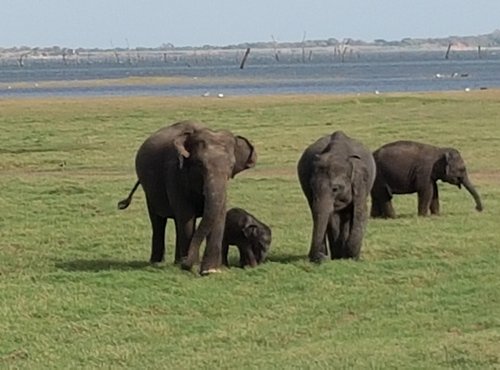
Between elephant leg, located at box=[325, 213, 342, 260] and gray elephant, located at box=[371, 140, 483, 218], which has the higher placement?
elephant leg, located at box=[325, 213, 342, 260]

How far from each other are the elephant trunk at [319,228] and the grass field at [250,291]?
0.14 m

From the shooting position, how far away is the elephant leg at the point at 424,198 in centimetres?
1806

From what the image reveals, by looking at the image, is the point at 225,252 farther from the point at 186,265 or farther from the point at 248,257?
the point at 186,265

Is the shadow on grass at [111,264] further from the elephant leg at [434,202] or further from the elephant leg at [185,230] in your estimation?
the elephant leg at [434,202]

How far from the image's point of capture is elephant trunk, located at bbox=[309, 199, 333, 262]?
13.8m

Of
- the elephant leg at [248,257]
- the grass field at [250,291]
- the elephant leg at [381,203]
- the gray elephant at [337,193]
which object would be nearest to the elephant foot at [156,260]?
the grass field at [250,291]

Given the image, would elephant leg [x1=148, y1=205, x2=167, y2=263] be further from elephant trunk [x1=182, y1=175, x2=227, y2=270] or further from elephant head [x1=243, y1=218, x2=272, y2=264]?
elephant trunk [x1=182, y1=175, x2=227, y2=270]

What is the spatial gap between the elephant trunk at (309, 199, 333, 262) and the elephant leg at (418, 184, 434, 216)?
4.33 metres

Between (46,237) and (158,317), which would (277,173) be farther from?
(158,317)

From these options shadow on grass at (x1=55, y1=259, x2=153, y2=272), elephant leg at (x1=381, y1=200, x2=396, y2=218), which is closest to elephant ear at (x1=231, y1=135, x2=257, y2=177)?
shadow on grass at (x1=55, y1=259, x2=153, y2=272)

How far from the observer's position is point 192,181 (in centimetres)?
1352

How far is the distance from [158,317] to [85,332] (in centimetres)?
75

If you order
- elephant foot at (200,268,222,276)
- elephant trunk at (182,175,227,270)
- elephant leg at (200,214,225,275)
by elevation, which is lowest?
elephant foot at (200,268,222,276)

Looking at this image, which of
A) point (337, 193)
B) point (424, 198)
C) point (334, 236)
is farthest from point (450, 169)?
point (337, 193)
